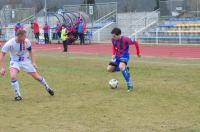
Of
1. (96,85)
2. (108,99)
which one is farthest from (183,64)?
(108,99)

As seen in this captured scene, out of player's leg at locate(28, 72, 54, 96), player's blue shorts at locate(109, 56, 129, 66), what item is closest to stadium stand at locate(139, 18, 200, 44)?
player's blue shorts at locate(109, 56, 129, 66)

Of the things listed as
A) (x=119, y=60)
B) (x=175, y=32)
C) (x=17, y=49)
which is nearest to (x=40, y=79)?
(x=17, y=49)

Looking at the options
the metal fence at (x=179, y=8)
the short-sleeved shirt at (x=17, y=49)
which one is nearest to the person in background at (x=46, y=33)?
the metal fence at (x=179, y=8)

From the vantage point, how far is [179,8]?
3912cm

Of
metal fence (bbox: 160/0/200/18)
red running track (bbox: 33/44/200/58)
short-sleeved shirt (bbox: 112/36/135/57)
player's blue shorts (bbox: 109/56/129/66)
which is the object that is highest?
metal fence (bbox: 160/0/200/18)

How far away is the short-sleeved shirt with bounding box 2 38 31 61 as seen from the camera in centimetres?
1166

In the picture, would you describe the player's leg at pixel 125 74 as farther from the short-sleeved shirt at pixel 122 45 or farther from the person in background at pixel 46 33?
the person in background at pixel 46 33

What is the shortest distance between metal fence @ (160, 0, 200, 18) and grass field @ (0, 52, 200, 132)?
21.2 metres

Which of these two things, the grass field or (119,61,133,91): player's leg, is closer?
the grass field

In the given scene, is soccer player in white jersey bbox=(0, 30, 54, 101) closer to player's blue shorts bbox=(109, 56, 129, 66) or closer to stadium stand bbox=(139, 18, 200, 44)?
player's blue shorts bbox=(109, 56, 129, 66)

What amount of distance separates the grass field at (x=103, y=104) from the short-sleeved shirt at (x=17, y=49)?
1.00m

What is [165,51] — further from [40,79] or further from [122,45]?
[40,79]

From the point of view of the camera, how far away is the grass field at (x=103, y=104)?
8773 mm

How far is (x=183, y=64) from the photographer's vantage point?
19828 mm
